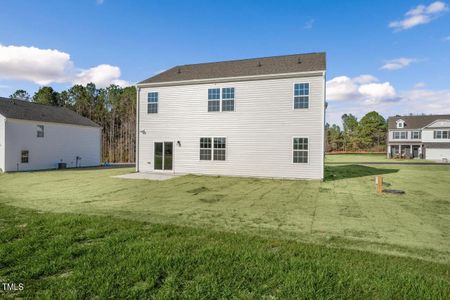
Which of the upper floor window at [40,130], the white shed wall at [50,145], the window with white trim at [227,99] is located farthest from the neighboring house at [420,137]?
the upper floor window at [40,130]

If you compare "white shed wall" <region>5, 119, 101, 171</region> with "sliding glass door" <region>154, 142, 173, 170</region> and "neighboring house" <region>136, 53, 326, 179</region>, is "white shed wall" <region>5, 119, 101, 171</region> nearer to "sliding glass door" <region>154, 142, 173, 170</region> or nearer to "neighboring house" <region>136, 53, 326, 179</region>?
"neighboring house" <region>136, 53, 326, 179</region>

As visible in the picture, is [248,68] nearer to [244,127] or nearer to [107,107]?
[244,127]

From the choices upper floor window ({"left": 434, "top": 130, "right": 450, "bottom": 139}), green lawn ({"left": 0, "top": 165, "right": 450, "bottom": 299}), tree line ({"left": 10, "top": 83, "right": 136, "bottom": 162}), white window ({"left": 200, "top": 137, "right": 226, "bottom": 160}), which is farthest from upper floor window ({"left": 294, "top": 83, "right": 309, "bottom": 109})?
upper floor window ({"left": 434, "top": 130, "right": 450, "bottom": 139})

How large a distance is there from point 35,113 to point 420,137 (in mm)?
51489

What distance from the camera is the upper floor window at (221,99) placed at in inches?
571

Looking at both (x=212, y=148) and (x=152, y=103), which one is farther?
(x=152, y=103)

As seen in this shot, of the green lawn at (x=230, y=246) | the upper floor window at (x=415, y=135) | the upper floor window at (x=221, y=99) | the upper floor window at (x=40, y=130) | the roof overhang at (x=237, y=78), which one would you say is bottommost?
the green lawn at (x=230, y=246)

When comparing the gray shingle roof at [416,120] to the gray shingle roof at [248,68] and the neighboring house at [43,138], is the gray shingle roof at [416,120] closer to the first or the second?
the gray shingle roof at [248,68]

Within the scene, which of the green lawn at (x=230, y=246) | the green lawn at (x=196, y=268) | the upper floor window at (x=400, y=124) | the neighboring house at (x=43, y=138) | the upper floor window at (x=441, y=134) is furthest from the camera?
the upper floor window at (x=400, y=124)

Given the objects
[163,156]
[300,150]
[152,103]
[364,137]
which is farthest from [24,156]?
[364,137]

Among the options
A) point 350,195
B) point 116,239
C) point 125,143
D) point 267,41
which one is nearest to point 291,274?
point 116,239

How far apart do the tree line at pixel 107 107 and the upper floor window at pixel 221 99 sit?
25017 millimetres

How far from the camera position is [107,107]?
129 ft

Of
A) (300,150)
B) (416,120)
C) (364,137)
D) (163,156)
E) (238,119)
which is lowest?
(163,156)
